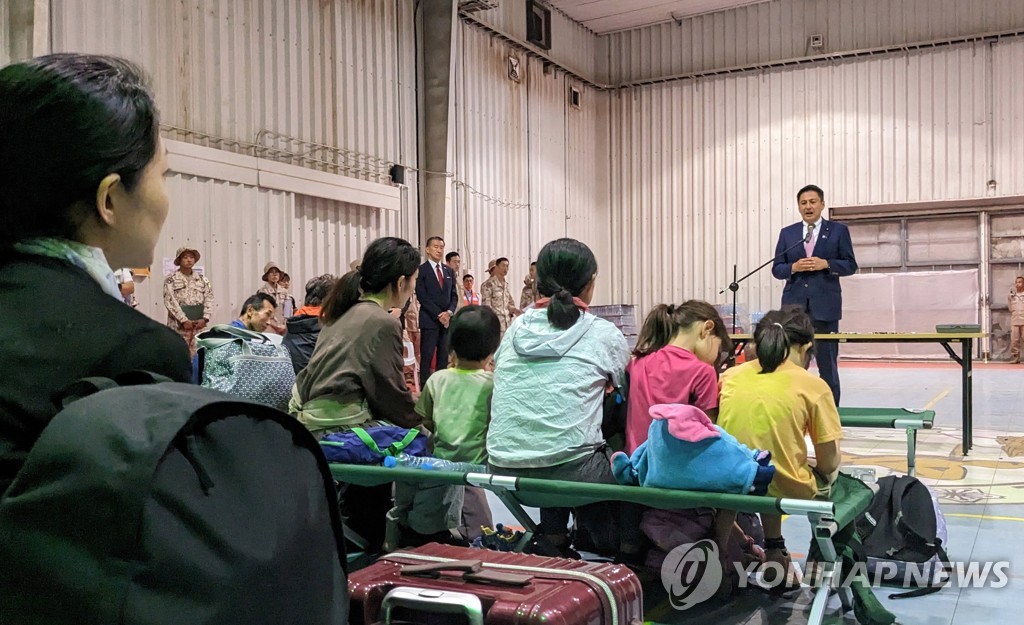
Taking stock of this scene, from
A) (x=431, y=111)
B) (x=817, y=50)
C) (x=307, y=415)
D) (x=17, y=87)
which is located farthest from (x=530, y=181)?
(x=17, y=87)

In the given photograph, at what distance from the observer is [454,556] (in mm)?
1827

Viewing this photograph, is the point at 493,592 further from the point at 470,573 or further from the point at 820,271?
the point at 820,271

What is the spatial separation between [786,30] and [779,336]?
1222 centimetres

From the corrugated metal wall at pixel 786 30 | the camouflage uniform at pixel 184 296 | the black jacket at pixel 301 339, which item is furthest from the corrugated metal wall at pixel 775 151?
the black jacket at pixel 301 339

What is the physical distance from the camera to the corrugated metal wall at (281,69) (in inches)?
274

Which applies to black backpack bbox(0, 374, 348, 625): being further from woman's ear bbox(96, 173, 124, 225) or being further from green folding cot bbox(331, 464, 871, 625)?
green folding cot bbox(331, 464, 871, 625)

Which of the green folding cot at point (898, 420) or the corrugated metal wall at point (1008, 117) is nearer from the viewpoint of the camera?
the green folding cot at point (898, 420)

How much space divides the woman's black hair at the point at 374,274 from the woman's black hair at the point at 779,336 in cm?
118

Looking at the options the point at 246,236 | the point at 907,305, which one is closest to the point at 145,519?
the point at 246,236

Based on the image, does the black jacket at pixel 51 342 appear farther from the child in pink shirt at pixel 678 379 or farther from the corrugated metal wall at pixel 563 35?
the corrugated metal wall at pixel 563 35

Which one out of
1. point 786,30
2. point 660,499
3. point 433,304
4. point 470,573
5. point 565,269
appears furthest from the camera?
point 786,30

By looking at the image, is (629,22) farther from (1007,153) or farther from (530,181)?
(1007,153)

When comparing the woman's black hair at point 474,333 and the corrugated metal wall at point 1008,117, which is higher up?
the corrugated metal wall at point 1008,117

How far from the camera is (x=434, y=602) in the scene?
4.75ft
